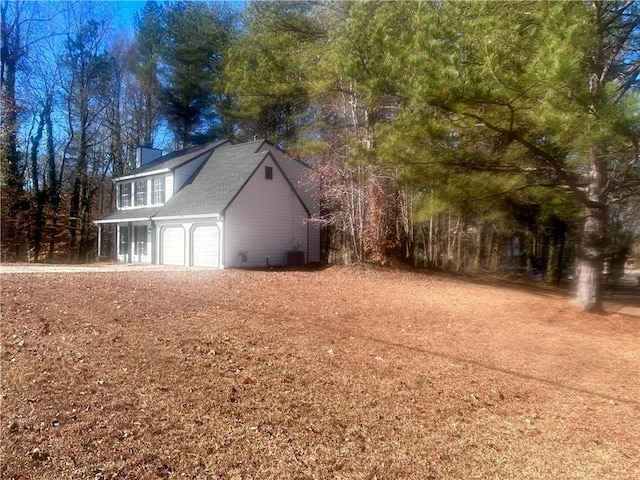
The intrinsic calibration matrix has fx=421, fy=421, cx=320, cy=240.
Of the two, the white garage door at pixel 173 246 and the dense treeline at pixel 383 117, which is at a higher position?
the dense treeline at pixel 383 117

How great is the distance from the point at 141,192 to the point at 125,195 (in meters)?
1.59

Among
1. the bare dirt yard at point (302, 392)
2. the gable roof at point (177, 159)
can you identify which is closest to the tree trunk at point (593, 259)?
the bare dirt yard at point (302, 392)

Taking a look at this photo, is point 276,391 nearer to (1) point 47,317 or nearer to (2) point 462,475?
(2) point 462,475

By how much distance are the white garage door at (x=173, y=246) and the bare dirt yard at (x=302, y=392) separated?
8602mm

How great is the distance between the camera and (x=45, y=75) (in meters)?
21.3

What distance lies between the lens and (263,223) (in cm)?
1708

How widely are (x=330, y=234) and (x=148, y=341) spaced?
1553 centimetres

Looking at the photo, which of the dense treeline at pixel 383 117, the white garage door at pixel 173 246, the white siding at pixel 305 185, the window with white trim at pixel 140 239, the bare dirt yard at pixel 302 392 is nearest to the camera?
the bare dirt yard at pixel 302 392

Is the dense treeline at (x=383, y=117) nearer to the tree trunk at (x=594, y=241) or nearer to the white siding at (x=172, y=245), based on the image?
the tree trunk at (x=594, y=241)

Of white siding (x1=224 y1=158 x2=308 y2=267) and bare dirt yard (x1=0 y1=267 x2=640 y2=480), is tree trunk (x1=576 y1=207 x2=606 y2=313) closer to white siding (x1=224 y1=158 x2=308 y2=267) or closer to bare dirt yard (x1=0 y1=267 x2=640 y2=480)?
bare dirt yard (x1=0 y1=267 x2=640 y2=480)

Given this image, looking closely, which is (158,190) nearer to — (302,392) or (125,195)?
(125,195)

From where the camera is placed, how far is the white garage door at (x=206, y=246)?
15688 mm

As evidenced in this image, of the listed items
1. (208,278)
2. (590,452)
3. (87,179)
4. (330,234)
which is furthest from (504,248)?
(87,179)

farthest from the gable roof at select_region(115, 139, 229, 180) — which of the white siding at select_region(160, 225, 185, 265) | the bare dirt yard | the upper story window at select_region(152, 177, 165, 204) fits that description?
the bare dirt yard
